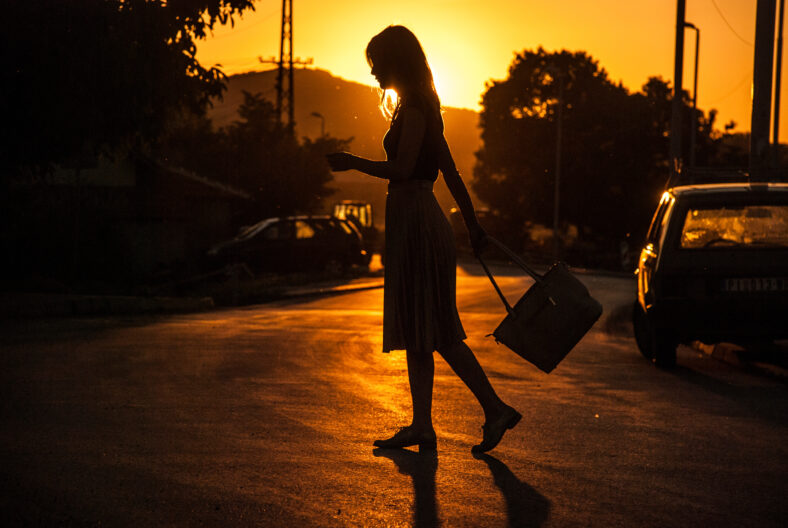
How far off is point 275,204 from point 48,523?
4940 centimetres

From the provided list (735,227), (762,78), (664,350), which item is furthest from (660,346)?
(762,78)

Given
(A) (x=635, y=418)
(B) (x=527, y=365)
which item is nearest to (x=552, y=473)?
(A) (x=635, y=418)

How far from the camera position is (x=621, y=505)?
5.17 meters

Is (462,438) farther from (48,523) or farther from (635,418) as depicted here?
(48,523)

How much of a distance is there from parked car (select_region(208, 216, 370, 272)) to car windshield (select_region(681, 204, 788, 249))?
2214 cm

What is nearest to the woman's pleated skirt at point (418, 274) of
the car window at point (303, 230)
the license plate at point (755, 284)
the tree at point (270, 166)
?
the license plate at point (755, 284)

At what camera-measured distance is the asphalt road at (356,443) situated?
5.05 m

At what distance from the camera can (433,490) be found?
5422mm

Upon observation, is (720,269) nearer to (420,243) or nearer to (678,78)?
(420,243)

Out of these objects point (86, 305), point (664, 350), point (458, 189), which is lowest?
point (86, 305)

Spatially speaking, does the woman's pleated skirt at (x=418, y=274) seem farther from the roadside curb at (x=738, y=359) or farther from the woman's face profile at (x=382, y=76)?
the roadside curb at (x=738, y=359)

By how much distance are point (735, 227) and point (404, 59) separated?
17.3 feet

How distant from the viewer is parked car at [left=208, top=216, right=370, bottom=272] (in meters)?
32.5

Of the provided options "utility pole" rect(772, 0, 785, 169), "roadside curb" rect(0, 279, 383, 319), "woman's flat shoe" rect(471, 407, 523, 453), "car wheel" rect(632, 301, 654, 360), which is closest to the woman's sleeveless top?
"woman's flat shoe" rect(471, 407, 523, 453)
